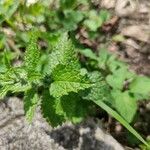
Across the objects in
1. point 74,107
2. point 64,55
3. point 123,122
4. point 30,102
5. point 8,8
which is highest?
point 8,8

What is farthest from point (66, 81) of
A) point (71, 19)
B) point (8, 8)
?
point (71, 19)

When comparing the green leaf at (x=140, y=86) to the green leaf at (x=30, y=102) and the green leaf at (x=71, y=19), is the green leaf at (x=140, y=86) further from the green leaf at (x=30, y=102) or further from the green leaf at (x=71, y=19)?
the green leaf at (x=30, y=102)

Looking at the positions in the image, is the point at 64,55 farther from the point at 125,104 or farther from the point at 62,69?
the point at 125,104

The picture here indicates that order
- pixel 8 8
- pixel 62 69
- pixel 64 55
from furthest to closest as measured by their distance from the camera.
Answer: pixel 8 8 < pixel 64 55 < pixel 62 69

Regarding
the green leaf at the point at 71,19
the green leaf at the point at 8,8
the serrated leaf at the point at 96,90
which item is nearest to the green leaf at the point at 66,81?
the serrated leaf at the point at 96,90

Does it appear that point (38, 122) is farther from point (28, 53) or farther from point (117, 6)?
point (117, 6)

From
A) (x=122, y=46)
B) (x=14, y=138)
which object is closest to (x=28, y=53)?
(x=14, y=138)
